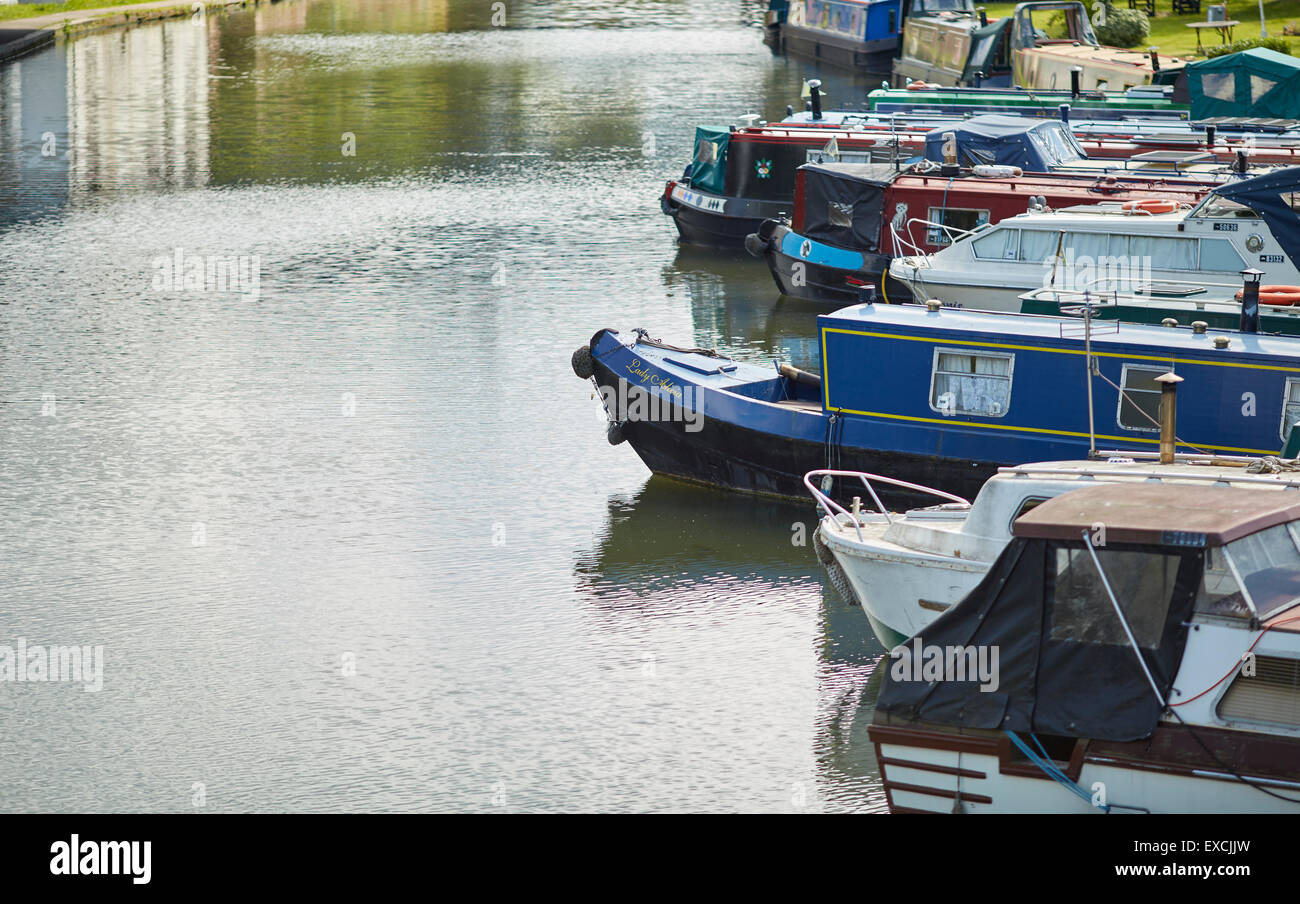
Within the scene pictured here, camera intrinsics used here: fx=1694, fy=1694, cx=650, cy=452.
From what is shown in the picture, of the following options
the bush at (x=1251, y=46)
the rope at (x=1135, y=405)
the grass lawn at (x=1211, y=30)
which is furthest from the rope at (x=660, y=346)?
the grass lawn at (x=1211, y=30)

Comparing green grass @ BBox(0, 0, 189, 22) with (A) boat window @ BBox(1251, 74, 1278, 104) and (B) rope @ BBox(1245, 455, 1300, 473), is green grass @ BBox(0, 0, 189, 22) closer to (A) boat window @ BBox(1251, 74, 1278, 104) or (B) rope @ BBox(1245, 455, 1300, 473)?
(A) boat window @ BBox(1251, 74, 1278, 104)

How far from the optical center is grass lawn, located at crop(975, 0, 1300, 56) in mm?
60062

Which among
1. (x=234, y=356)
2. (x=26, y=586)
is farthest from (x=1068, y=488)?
(x=234, y=356)

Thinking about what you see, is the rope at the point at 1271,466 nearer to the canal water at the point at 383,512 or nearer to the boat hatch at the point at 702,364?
the canal water at the point at 383,512

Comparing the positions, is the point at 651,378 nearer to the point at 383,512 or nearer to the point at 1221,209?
the point at 383,512

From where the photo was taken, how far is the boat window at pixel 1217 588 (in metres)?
11.9

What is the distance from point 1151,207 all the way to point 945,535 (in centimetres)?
1296

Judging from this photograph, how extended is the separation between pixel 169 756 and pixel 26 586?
16.6 ft

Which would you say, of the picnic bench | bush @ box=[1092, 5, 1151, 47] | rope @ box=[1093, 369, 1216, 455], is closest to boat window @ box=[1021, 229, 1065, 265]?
rope @ box=[1093, 369, 1216, 455]

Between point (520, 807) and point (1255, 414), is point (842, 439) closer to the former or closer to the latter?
point (1255, 414)

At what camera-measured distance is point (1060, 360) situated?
62.6 feet

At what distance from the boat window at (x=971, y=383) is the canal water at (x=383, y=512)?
245 centimetres

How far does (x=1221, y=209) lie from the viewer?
988 inches
